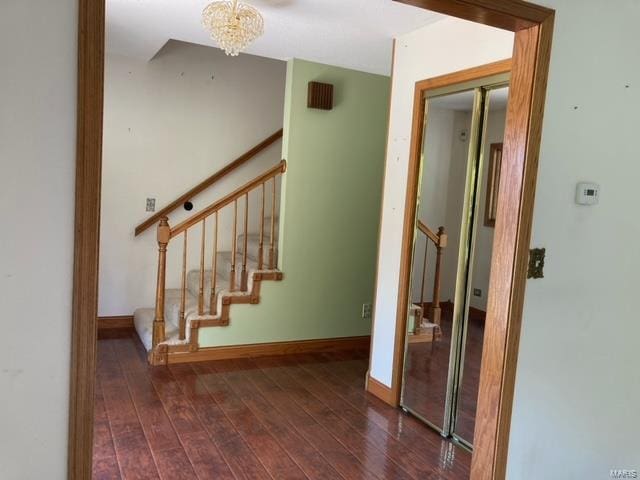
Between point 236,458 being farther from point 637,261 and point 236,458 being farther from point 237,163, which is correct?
point 237,163

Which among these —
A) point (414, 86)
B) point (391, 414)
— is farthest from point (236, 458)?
point (414, 86)

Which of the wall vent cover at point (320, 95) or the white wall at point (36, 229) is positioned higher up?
the wall vent cover at point (320, 95)

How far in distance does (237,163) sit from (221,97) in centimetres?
59

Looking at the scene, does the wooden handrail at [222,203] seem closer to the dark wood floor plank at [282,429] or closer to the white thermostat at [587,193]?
the dark wood floor plank at [282,429]

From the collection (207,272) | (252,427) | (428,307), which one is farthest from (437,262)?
(207,272)

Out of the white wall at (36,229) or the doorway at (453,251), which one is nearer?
the white wall at (36,229)

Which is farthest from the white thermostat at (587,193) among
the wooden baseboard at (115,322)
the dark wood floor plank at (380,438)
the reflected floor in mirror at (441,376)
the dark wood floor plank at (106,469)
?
the wooden baseboard at (115,322)

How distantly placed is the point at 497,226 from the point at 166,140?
10.6 feet

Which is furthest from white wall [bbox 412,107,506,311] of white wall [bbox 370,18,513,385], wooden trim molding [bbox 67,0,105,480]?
wooden trim molding [bbox 67,0,105,480]

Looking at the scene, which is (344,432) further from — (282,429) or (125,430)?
(125,430)

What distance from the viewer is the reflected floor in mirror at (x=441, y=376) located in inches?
104

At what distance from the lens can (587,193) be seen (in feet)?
6.21

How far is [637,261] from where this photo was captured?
6.79ft

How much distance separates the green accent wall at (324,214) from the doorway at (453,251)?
112 cm
